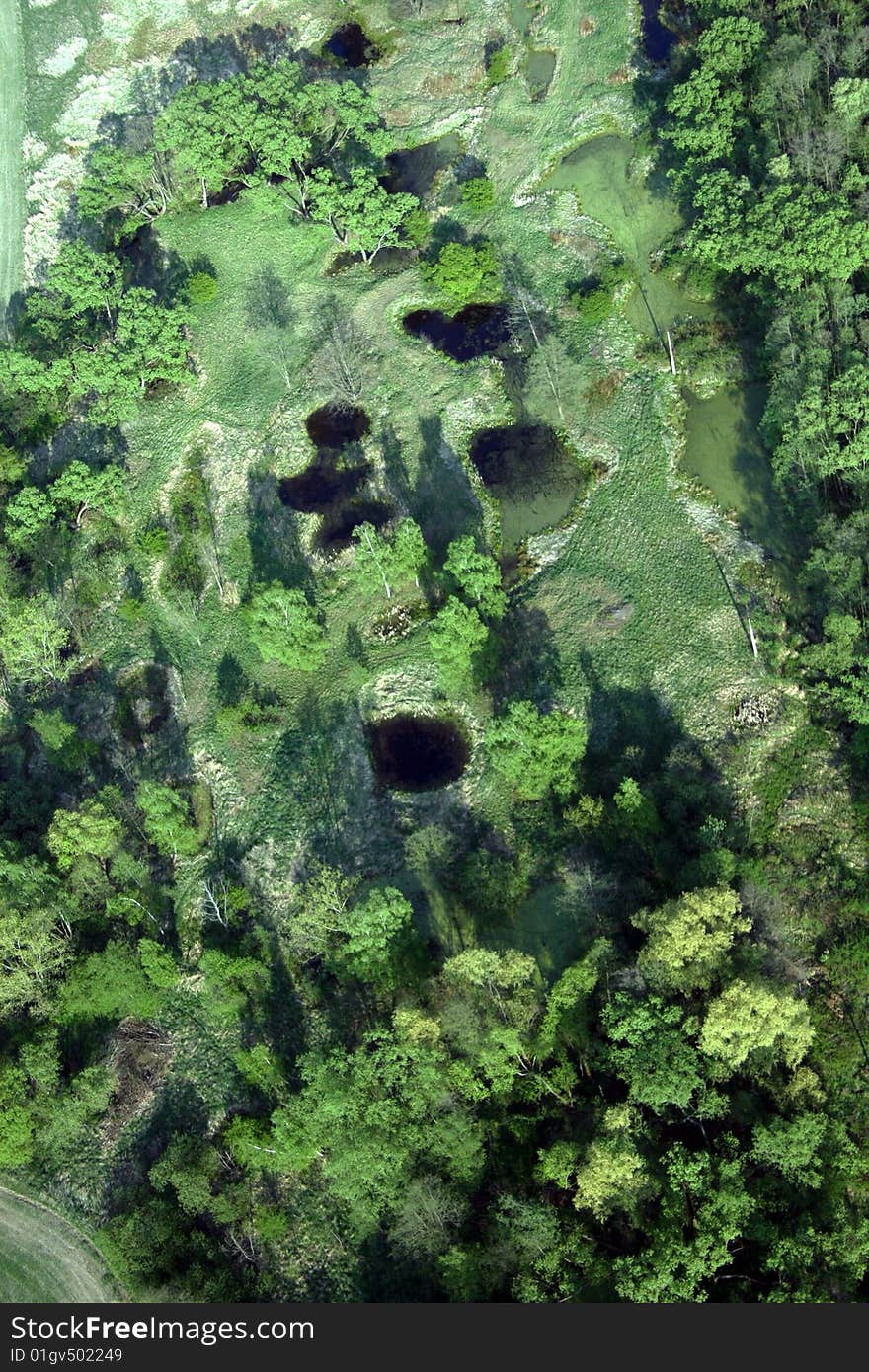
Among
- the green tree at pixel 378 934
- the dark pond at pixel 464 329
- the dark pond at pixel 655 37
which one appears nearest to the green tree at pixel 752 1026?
the green tree at pixel 378 934

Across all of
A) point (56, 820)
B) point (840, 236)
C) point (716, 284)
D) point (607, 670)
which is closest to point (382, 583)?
point (607, 670)

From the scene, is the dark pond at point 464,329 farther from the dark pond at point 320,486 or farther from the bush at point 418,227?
the dark pond at point 320,486

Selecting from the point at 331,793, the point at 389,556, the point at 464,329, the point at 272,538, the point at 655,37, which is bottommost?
the point at 331,793

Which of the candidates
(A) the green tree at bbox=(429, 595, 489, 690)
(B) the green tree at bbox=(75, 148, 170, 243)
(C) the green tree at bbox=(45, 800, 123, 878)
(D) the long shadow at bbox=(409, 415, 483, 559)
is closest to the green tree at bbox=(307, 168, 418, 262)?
(B) the green tree at bbox=(75, 148, 170, 243)

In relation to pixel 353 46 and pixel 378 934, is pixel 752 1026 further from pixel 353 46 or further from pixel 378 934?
pixel 353 46

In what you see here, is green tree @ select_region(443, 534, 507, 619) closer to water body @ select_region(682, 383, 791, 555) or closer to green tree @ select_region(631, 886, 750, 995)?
water body @ select_region(682, 383, 791, 555)

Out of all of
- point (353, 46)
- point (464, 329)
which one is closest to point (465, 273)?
point (464, 329)
